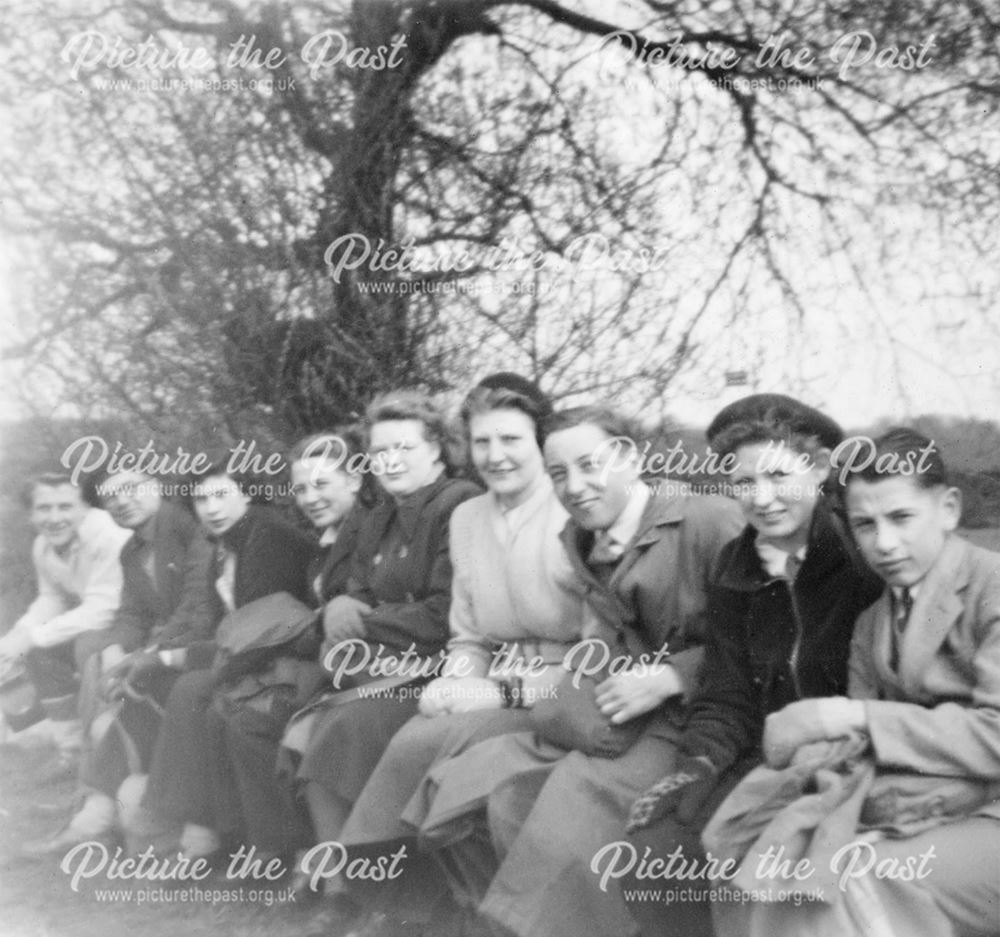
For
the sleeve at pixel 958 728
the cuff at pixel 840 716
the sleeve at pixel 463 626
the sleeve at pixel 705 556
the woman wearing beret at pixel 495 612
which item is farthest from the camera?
the sleeve at pixel 463 626

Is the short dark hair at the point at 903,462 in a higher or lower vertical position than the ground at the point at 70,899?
higher

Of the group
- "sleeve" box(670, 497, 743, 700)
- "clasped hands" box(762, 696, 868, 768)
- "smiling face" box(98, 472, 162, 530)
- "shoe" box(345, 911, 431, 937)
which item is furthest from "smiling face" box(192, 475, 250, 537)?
"clasped hands" box(762, 696, 868, 768)

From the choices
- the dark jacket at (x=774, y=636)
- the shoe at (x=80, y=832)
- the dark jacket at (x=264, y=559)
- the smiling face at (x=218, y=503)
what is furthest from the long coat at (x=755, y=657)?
the shoe at (x=80, y=832)

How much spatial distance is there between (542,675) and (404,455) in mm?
706

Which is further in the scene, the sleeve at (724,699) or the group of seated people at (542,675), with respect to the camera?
the sleeve at (724,699)

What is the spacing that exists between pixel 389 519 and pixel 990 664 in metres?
1.62

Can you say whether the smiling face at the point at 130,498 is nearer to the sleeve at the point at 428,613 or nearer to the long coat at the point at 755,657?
the sleeve at the point at 428,613

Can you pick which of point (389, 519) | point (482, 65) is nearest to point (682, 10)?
point (482, 65)

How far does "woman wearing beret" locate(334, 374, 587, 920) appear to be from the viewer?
3.05 metres

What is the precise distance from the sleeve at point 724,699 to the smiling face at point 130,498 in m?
1.67

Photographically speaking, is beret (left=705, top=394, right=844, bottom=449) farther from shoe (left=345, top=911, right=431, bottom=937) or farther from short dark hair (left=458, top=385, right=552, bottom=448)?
shoe (left=345, top=911, right=431, bottom=937)

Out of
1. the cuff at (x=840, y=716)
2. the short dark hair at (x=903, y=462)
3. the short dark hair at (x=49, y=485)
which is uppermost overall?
the short dark hair at (x=903, y=462)

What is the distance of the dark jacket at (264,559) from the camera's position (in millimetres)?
3439

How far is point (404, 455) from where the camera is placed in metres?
3.32
